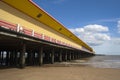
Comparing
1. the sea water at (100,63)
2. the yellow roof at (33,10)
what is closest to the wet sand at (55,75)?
the yellow roof at (33,10)

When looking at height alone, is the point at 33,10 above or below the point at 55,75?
above

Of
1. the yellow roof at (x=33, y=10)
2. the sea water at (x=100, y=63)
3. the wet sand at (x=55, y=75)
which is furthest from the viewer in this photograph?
the sea water at (x=100, y=63)

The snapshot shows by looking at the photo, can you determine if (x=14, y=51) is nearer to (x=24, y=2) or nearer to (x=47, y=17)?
(x=47, y=17)

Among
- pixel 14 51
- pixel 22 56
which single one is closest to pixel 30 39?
pixel 22 56

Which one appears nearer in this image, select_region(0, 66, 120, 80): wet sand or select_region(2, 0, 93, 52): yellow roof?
select_region(0, 66, 120, 80): wet sand

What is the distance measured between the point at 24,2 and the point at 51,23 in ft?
30.3

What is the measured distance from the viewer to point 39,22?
23781 mm

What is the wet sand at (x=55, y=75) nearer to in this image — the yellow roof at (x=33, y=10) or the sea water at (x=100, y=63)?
the yellow roof at (x=33, y=10)

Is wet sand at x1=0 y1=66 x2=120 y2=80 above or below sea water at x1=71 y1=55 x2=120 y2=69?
above

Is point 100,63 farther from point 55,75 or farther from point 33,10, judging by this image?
point 55,75

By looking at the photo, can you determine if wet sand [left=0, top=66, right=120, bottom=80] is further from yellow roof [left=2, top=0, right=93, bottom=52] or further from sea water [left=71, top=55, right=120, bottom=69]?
sea water [left=71, top=55, right=120, bottom=69]

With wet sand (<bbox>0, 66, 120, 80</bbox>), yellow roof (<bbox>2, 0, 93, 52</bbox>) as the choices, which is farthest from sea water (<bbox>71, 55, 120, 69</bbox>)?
wet sand (<bbox>0, 66, 120, 80</bbox>)

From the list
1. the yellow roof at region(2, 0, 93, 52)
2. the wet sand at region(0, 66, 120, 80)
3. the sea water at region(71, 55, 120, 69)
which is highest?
the yellow roof at region(2, 0, 93, 52)

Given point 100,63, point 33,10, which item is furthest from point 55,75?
point 100,63
